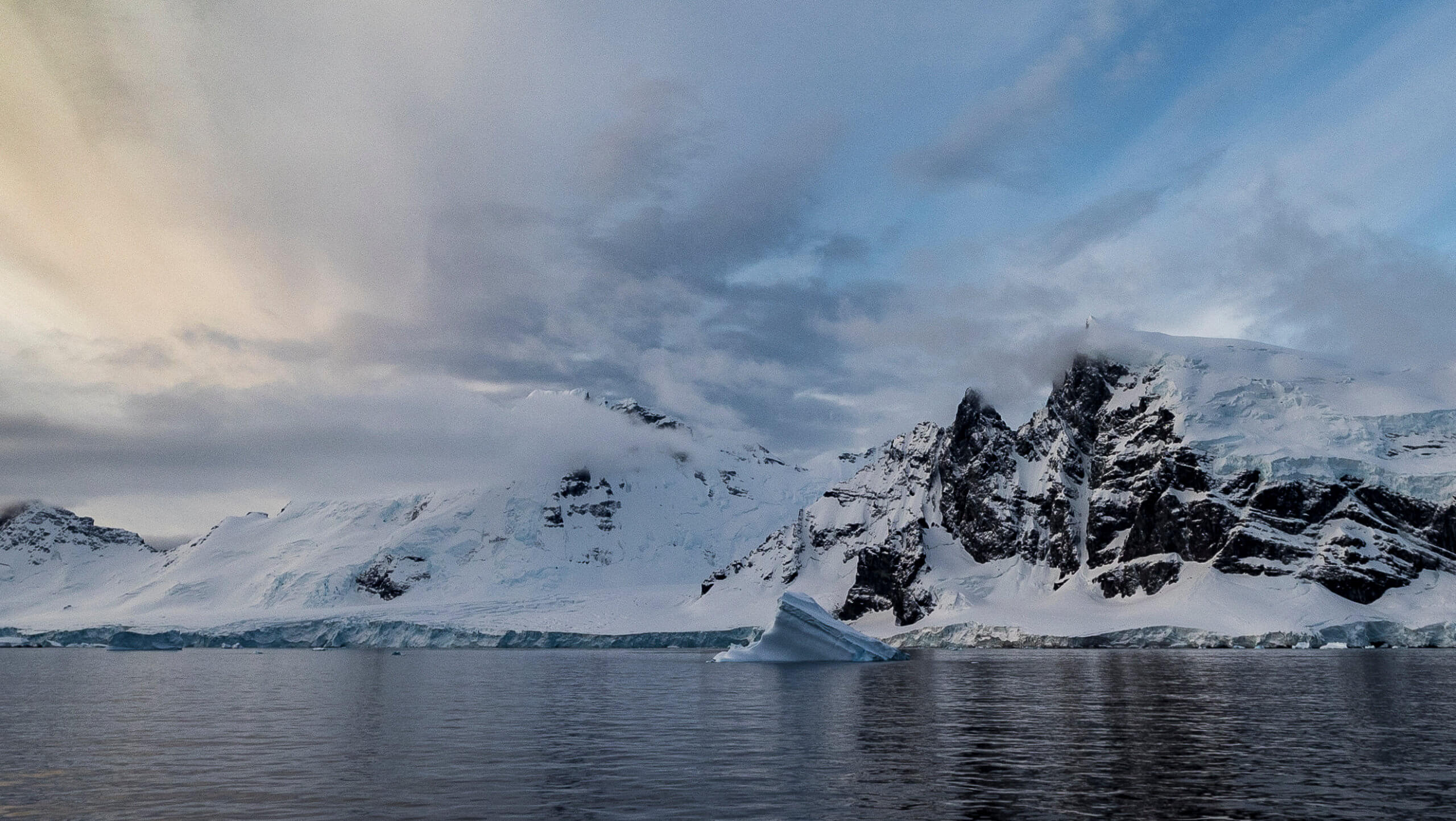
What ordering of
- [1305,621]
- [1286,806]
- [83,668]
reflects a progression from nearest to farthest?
1. [1286,806]
2. [83,668]
3. [1305,621]

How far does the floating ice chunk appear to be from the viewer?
389ft

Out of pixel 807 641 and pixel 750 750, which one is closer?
pixel 750 750

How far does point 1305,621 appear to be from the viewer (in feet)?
611

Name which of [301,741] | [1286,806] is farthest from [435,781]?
[1286,806]

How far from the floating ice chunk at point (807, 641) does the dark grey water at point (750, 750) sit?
38.1 meters

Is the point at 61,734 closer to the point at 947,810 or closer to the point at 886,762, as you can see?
the point at 886,762

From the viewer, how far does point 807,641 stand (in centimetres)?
12419

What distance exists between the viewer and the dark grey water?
2614cm

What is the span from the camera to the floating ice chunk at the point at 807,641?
4665 inches

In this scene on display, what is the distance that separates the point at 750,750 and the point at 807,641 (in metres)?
88.6

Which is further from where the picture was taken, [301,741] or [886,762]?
[301,741]

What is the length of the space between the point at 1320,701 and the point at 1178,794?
35.5 meters

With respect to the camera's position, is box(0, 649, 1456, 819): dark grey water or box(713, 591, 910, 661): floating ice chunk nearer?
box(0, 649, 1456, 819): dark grey water

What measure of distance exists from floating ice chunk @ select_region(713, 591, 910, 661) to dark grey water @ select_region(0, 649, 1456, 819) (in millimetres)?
38119
